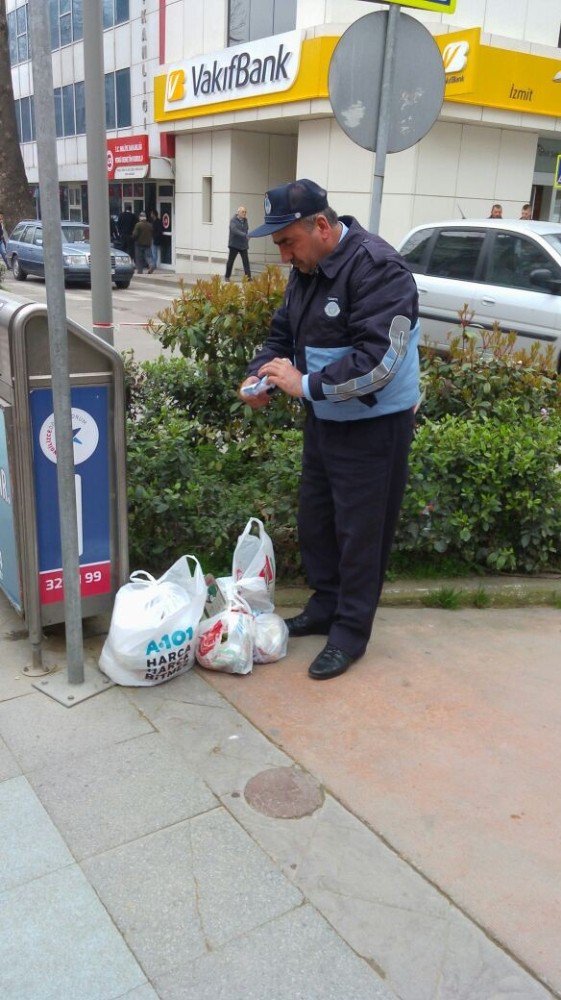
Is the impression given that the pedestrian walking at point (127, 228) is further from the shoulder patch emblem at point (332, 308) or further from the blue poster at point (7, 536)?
Answer: the shoulder patch emblem at point (332, 308)

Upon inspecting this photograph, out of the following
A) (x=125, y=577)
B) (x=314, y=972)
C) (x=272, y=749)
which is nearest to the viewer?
(x=314, y=972)

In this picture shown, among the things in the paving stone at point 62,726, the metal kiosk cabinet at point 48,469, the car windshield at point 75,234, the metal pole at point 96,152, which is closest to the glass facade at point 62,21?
the car windshield at point 75,234

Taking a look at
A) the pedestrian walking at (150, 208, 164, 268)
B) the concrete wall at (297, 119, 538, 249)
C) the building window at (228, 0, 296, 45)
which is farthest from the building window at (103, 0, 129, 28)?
the concrete wall at (297, 119, 538, 249)

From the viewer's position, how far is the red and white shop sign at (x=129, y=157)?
26.0 meters

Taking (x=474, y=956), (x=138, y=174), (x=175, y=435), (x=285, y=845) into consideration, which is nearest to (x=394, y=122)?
(x=175, y=435)

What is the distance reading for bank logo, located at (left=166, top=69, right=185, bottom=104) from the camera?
76.3 ft

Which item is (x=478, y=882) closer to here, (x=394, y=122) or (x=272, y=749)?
(x=272, y=749)

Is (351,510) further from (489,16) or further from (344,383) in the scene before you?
(489,16)

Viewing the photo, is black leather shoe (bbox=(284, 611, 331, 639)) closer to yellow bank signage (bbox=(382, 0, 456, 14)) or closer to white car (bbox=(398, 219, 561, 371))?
yellow bank signage (bbox=(382, 0, 456, 14))

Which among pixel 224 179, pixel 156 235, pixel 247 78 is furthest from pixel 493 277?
pixel 156 235

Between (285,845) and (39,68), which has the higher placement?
(39,68)

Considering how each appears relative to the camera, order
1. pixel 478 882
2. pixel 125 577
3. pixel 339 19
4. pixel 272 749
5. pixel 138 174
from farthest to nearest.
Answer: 1. pixel 138 174
2. pixel 339 19
3. pixel 125 577
4. pixel 272 749
5. pixel 478 882

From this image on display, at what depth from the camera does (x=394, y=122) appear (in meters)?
4.19

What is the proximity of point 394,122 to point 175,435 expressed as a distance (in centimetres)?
190
